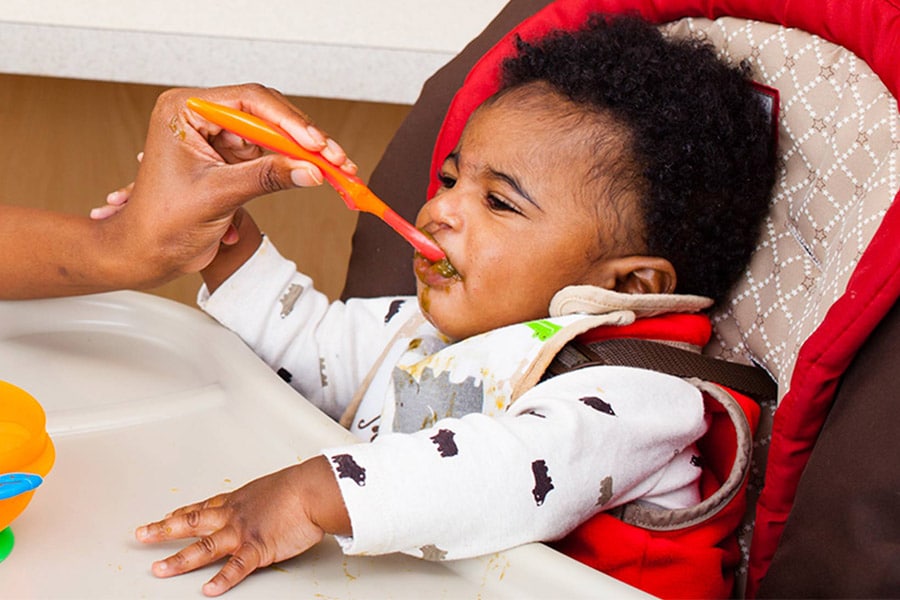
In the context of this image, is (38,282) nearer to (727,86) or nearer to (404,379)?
(404,379)

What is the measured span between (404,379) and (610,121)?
27cm

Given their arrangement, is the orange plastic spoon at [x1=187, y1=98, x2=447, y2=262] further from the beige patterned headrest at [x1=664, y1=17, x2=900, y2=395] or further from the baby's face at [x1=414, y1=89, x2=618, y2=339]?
the beige patterned headrest at [x1=664, y1=17, x2=900, y2=395]

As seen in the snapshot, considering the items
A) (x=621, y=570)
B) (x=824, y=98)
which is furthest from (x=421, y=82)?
(x=621, y=570)

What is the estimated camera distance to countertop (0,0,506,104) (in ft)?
4.08

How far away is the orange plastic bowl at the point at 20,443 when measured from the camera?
656 millimetres

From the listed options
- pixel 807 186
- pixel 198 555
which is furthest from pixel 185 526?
pixel 807 186

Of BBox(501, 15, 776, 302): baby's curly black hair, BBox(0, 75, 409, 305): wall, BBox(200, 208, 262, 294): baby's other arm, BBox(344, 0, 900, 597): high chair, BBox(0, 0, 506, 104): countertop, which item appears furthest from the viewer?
BBox(0, 75, 409, 305): wall

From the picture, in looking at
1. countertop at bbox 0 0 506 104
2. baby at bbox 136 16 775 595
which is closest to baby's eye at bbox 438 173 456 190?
baby at bbox 136 16 775 595

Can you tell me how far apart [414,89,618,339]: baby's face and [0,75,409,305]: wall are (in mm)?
753

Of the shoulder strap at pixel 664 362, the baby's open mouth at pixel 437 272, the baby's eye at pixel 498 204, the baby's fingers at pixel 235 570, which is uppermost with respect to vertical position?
the baby's eye at pixel 498 204

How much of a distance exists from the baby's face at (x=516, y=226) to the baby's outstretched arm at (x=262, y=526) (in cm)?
27

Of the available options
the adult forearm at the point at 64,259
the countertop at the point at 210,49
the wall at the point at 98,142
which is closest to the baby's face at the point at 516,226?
the adult forearm at the point at 64,259

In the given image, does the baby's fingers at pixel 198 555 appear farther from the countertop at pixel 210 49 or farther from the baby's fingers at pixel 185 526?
the countertop at pixel 210 49

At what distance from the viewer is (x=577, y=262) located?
912 mm
